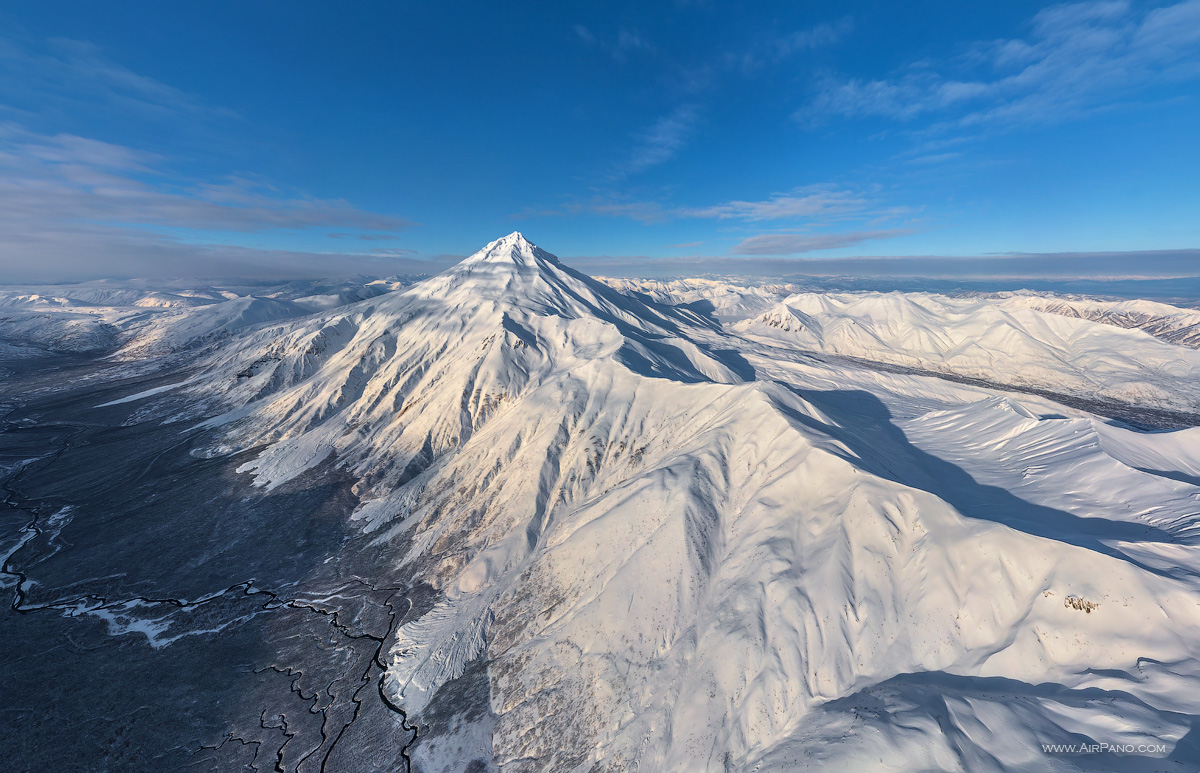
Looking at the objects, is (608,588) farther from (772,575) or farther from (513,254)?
(513,254)

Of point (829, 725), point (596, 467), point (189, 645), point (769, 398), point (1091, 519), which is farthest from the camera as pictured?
point (596, 467)

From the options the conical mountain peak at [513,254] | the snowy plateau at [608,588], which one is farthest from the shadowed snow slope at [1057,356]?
the conical mountain peak at [513,254]

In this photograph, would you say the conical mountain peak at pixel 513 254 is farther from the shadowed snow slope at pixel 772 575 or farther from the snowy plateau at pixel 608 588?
the shadowed snow slope at pixel 772 575

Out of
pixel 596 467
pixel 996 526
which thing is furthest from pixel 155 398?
pixel 996 526

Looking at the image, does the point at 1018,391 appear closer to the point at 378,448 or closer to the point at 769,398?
the point at 769,398

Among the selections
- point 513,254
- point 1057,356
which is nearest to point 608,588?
point 513,254

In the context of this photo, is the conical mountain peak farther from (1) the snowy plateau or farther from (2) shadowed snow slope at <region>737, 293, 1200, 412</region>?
(2) shadowed snow slope at <region>737, 293, 1200, 412</region>
